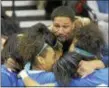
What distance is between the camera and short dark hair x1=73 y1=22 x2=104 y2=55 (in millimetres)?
2068

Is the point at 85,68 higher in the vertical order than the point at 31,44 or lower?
lower

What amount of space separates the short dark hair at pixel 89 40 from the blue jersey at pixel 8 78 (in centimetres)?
48

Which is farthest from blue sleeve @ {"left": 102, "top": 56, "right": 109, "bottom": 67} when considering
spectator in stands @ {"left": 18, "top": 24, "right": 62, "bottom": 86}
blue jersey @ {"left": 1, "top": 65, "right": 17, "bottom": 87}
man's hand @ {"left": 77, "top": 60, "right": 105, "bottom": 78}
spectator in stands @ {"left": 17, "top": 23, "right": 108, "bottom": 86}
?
blue jersey @ {"left": 1, "top": 65, "right": 17, "bottom": 87}

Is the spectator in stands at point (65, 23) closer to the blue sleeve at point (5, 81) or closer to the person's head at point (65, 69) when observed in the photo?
the person's head at point (65, 69)

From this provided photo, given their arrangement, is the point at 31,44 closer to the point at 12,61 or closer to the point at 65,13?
the point at 12,61

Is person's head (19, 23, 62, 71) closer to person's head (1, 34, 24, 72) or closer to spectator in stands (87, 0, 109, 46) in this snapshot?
person's head (1, 34, 24, 72)

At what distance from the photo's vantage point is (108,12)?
185 inches

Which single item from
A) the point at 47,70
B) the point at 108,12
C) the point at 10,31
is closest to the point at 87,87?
the point at 47,70

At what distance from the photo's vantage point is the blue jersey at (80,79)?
183cm

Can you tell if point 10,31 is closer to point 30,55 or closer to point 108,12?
point 30,55

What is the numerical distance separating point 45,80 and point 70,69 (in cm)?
15

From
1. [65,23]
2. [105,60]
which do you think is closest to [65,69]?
[105,60]

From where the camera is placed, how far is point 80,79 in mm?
1860

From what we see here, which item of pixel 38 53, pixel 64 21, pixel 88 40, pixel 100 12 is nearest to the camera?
pixel 38 53
